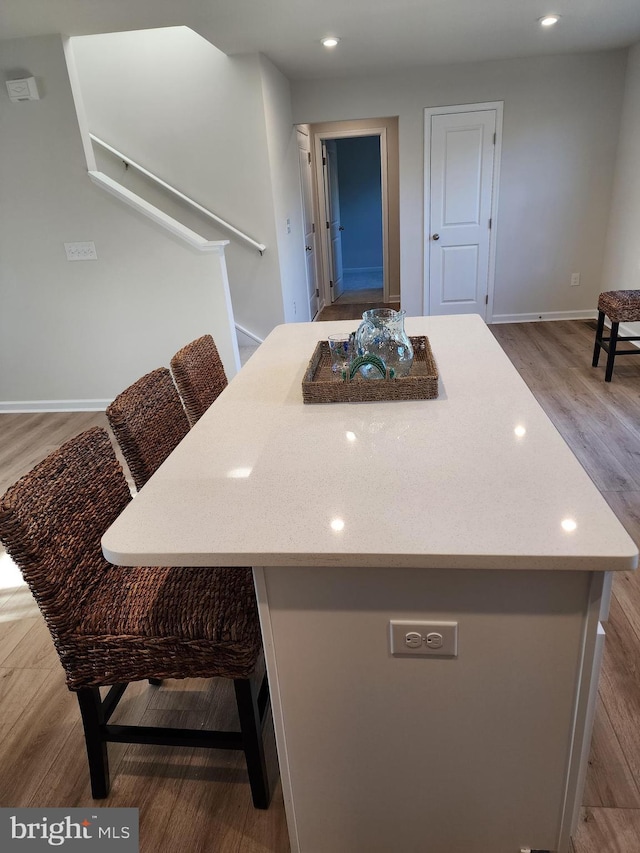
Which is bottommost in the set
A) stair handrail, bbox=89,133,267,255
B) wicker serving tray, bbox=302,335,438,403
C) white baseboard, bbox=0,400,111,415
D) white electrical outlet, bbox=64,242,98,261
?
white baseboard, bbox=0,400,111,415

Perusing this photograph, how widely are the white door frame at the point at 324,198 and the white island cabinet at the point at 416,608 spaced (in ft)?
19.5

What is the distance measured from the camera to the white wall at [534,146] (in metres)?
4.78

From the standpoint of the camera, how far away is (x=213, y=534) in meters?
0.94

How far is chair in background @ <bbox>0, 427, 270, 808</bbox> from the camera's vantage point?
112 centimetres

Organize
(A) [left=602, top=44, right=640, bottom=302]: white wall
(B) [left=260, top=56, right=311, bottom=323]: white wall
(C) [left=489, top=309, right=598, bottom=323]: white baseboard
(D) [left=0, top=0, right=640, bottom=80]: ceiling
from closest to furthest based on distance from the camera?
(D) [left=0, top=0, right=640, bottom=80]: ceiling → (B) [left=260, top=56, right=311, bottom=323]: white wall → (A) [left=602, top=44, right=640, bottom=302]: white wall → (C) [left=489, top=309, right=598, bottom=323]: white baseboard

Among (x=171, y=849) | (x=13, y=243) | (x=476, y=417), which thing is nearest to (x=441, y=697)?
(x=476, y=417)

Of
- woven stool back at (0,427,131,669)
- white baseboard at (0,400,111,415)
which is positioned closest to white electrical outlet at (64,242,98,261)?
white baseboard at (0,400,111,415)

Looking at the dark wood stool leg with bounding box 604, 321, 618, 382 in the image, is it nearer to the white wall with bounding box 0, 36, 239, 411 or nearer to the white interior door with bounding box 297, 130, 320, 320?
the white wall with bounding box 0, 36, 239, 411

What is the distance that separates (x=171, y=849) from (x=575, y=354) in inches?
171

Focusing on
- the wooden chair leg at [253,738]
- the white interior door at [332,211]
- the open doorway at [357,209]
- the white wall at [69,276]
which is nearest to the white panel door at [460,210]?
the open doorway at [357,209]

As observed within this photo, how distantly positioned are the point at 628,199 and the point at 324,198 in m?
3.38

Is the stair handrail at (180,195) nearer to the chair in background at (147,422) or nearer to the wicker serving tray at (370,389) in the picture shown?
the chair in background at (147,422)

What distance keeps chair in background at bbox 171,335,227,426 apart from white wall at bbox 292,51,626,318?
12.8ft

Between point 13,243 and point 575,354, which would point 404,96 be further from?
point 13,243
